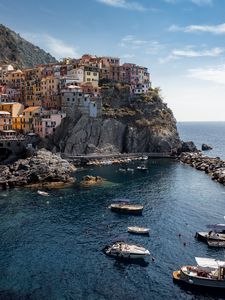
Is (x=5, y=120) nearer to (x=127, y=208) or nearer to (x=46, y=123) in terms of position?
(x=46, y=123)

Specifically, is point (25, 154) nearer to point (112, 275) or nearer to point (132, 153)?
point (132, 153)

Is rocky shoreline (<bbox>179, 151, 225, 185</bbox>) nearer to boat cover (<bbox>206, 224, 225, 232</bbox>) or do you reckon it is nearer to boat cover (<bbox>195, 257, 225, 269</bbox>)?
boat cover (<bbox>206, 224, 225, 232</bbox>)

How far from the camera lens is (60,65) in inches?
6324

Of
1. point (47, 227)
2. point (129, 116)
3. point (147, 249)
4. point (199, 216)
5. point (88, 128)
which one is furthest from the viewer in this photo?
point (129, 116)

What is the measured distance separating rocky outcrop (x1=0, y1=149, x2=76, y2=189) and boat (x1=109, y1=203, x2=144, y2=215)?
2525 cm

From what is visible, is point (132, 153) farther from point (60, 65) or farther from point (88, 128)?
point (60, 65)

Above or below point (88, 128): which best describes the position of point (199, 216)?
below

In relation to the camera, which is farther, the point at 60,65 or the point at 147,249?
the point at 60,65

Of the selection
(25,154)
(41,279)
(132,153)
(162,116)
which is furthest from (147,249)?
(162,116)

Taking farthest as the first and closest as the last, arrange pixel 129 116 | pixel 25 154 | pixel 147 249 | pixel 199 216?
pixel 129 116
pixel 25 154
pixel 199 216
pixel 147 249

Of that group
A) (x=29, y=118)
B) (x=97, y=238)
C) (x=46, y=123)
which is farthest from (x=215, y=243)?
(x=29, y=118)

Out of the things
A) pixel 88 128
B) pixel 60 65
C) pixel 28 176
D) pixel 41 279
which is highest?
pixel 60 65

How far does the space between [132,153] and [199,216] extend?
72.8m

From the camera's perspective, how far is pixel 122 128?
477 feet
